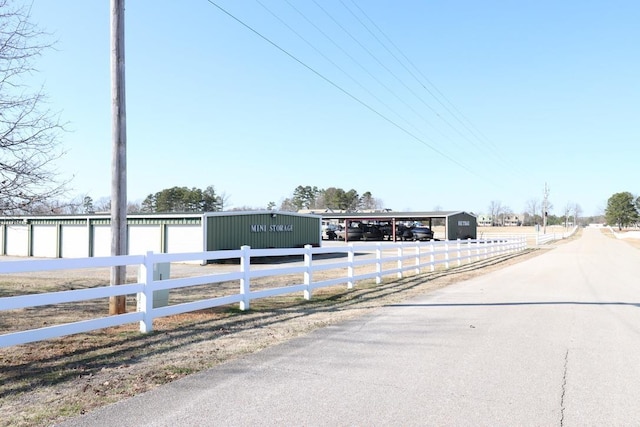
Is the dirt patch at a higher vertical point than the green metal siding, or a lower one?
lower

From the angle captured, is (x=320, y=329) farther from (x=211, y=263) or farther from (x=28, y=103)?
(x=211, y=263)

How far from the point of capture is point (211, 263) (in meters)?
26.0

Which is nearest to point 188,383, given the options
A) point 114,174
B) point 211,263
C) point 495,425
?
point 495,425

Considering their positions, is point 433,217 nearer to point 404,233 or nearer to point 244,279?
point 404,233

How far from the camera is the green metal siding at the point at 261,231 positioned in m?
25.9

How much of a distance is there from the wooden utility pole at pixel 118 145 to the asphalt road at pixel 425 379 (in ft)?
12.6

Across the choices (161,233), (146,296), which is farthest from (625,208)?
(146,296)

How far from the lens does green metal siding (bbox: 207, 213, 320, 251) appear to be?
25906mm

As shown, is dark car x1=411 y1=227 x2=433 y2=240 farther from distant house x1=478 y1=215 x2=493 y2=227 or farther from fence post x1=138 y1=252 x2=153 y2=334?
distant house x1=478 y1=215 x2=493 y2=227

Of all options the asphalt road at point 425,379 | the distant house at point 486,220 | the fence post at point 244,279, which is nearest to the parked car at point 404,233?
the asphalt road at point 425,379

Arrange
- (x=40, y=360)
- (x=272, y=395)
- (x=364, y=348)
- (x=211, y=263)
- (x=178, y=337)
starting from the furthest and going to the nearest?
(x=211, y=263) < (x=178, y=337) < (x=364, y=348) < (x=40, y=360) < (x=272, y=395)

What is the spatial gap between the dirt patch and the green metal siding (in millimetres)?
16792

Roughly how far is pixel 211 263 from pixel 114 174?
18.3 meters

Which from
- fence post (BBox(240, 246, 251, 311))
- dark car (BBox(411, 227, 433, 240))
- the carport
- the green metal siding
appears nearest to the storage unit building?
the green metal siding
